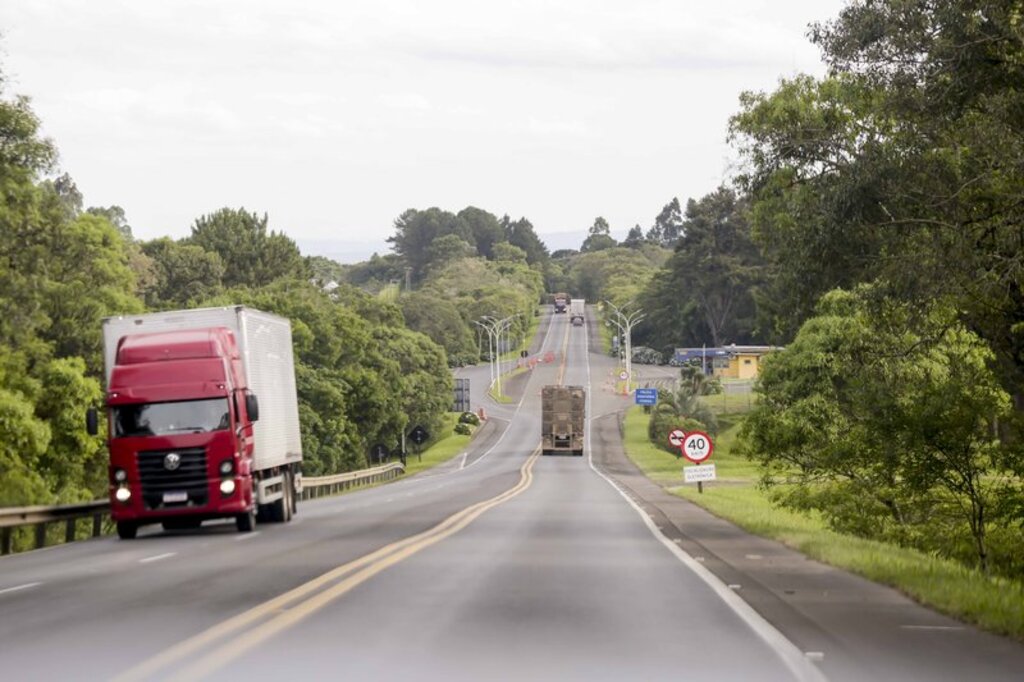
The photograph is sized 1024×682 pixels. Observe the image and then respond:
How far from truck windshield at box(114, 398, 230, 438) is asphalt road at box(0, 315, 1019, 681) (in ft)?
6.32

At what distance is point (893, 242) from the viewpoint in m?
24.8

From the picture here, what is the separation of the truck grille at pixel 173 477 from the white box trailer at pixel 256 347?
5.81 ft

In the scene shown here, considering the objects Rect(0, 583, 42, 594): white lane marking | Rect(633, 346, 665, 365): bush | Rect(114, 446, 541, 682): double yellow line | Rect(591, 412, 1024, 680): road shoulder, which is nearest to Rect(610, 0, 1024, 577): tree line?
Rect(591, 412, 1024, 680): road shoulder

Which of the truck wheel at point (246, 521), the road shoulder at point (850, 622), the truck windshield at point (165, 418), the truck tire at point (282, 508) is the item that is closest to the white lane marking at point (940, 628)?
the road shoulder at point (850, 622)

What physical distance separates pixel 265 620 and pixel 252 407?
49.6 feet

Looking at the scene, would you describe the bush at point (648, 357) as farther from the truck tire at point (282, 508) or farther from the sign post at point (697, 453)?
the truck tire at point (282, 508)

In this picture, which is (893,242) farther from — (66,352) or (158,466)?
(66,352)

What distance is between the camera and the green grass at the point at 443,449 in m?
103

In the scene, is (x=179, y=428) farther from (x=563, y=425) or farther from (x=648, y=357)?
(x=648, y=357)

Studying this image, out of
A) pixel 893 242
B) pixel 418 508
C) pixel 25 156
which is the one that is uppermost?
pixel 25 156

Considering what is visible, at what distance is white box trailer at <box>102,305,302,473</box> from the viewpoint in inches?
1134

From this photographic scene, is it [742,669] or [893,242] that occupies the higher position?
[893,242]

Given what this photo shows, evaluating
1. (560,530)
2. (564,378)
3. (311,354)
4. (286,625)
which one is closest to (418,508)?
(560,530)

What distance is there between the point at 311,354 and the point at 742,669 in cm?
8809
